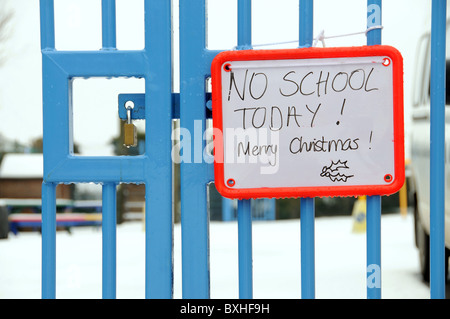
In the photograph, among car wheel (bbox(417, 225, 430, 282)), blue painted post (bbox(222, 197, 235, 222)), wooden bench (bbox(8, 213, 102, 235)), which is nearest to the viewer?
car wheel (bbox(417, 225, 430, 282))

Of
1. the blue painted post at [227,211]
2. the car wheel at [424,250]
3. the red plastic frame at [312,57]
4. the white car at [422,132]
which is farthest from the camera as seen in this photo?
the blue painted post at [227,211]

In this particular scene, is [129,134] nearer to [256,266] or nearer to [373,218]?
[373,218]

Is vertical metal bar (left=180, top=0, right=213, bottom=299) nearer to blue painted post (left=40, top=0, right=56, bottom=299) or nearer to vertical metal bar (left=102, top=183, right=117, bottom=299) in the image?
vertical metal bar (left=102, top=183, right=117, bottom=299)

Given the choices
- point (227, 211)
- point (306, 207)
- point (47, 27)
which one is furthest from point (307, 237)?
point (227, 211)

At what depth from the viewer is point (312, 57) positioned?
1.45 m

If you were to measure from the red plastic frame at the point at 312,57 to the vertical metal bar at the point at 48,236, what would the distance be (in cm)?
47

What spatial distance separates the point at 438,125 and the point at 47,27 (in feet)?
3.61

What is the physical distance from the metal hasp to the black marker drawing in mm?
420

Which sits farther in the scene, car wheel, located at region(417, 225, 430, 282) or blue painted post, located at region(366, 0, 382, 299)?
car wheel, located at region(417, 225, 430, 282)

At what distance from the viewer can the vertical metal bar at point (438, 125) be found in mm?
1493

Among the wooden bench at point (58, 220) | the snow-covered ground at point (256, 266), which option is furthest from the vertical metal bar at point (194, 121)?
the wooden bench at point (58, 220)

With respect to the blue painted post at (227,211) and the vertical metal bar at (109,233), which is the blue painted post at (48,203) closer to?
the vertical metal bar at (109,233)

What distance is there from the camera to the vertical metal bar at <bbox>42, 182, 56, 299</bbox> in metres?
1.53

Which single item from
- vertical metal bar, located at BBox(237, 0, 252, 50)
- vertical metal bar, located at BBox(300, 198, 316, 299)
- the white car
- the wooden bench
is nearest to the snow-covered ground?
the wooden bench
